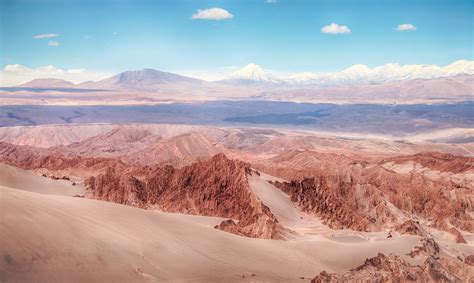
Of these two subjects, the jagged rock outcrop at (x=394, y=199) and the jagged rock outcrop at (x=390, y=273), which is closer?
the jagged rock outcrop at (x=390, y=273)

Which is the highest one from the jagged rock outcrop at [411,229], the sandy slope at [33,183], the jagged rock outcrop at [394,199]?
the sandy slope at [33,183]

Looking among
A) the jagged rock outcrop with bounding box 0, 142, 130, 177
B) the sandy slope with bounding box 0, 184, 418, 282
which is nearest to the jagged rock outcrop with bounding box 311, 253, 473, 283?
the sandy slope with bounding box 0, 184, 418, 282

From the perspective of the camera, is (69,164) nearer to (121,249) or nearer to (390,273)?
(121,249)

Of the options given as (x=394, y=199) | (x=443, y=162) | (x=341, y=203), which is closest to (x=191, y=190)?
(x=341, y=203)

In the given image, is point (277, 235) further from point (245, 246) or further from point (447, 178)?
point (447, 178)

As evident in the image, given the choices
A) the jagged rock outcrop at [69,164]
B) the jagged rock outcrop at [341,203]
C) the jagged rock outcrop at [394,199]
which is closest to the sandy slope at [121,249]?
the jagged rock outcrop at [341,203]

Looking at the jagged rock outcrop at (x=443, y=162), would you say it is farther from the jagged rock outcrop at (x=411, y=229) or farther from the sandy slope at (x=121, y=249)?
the sandy slope at (x=121, y=249)
